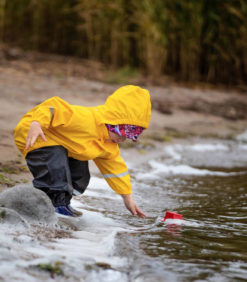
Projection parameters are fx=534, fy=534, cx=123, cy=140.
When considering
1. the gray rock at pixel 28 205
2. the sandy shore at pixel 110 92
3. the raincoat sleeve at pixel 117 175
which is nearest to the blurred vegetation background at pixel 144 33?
the sandy shore at pixel 110 92

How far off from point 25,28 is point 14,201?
31.8ft

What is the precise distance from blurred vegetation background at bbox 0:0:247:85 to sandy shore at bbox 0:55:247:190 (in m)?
0.81

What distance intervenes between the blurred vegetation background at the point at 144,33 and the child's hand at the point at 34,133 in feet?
22.4

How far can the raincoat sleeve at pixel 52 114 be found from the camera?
302 cm

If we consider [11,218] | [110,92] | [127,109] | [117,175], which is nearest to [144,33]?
[110,92]

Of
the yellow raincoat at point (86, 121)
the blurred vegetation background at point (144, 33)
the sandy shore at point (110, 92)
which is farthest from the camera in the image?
the blurred vegetation background at point (144, 33)

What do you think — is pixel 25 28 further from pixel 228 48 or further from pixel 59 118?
pixel 59 118

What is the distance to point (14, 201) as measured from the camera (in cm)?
282

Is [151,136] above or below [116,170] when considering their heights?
below

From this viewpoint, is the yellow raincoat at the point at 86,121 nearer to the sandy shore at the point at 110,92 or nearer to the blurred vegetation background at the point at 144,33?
the sandy shore at the point at 110,92

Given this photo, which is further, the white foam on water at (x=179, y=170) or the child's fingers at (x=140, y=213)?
the white foam on water at (x=179, y=170)

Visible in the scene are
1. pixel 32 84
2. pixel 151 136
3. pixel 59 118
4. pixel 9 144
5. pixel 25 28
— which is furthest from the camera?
pixel 25 28

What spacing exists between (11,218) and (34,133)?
51 centimetres

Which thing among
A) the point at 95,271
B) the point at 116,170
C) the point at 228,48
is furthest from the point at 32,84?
the point at 95,271
